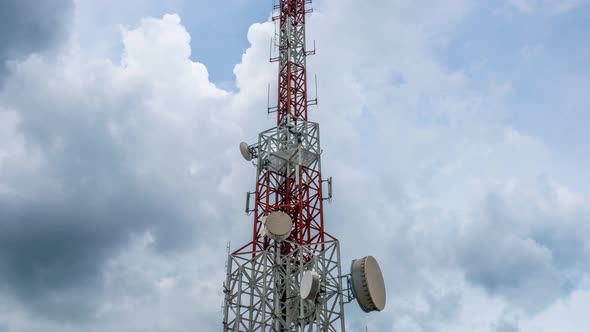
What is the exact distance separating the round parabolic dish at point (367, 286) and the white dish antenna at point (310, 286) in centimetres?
269

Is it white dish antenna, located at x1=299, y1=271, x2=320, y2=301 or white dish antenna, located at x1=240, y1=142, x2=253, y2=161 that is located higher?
white dish antenna, located at x1=240, y1=142, x2=253, y2=161

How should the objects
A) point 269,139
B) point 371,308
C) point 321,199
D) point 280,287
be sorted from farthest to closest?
point 269,139 < point 321,199 < point 280,287 < point 371,308

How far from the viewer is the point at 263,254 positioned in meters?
43.4

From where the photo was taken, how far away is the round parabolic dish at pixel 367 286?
39.1 metres

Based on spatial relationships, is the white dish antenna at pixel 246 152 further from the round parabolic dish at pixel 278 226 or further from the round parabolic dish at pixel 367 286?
the round parabolic dish at pixel 367 286

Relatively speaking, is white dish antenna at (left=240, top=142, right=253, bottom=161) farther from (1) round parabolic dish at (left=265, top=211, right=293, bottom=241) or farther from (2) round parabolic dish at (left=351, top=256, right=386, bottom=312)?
(2) round parabolic dish at (left=351, top=256, right=386, bottom=312)

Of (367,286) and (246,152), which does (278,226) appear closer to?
(367,286)

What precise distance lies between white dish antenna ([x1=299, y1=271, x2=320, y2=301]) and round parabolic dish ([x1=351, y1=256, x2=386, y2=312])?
2692 millimetres

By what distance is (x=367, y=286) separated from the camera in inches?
1534

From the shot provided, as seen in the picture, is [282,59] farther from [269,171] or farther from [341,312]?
[341,312]

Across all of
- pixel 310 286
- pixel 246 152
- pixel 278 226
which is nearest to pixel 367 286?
pixel 310 286

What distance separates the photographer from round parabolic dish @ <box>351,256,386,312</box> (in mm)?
39062

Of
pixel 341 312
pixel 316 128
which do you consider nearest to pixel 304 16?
pixel 316 128

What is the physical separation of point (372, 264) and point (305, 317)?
5505 millimetres
